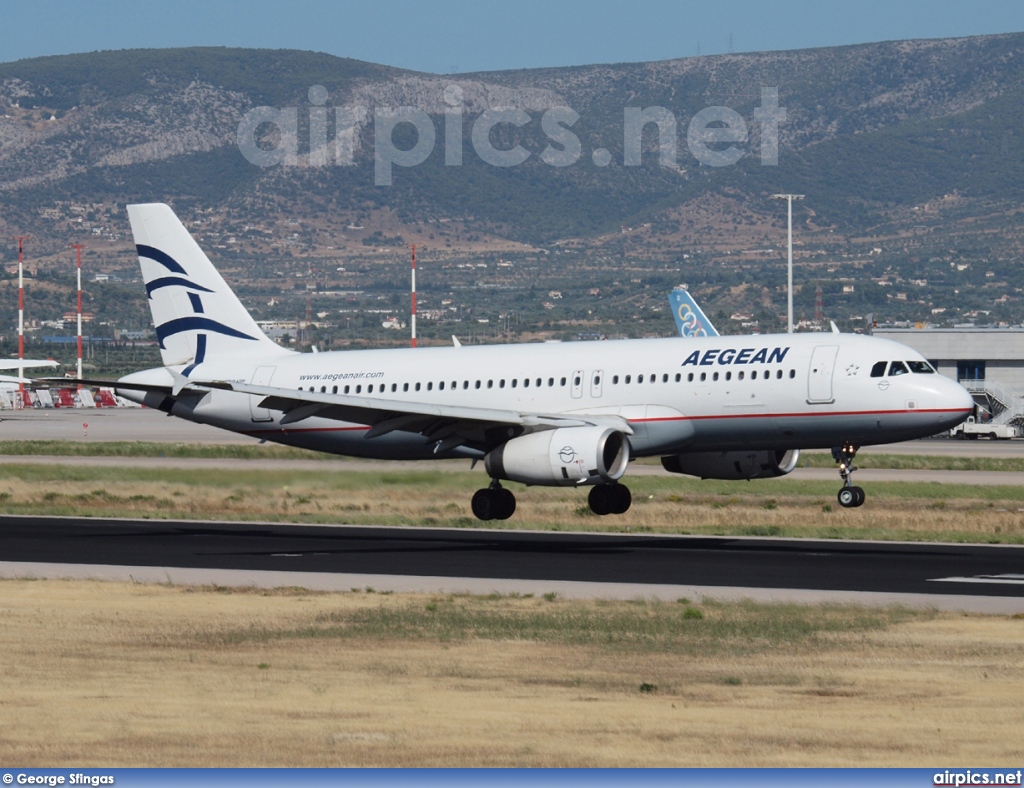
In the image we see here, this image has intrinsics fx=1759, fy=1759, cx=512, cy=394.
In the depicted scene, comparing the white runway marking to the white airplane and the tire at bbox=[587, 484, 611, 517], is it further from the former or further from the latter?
the tire at bbox=[587, 484, 611, 517]

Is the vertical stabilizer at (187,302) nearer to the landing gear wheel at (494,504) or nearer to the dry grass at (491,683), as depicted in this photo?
the landing gear wheel at (494,504)

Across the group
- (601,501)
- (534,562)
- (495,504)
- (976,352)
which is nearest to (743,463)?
(601,501)

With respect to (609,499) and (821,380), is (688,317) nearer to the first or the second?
→ (609,499)

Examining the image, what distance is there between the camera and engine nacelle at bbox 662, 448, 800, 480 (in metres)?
44.7

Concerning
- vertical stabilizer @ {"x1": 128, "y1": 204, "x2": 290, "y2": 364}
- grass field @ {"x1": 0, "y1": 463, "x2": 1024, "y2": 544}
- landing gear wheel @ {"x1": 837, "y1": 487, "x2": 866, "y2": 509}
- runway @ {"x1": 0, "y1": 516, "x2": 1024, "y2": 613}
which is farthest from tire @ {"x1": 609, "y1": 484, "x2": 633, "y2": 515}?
vertical stabilizer @ {"x1": 128, "y1": 204, "x2": 290, "y2": 364}

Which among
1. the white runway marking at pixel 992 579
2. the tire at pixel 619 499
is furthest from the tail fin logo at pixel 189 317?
the white runway marking at pixel 992 579

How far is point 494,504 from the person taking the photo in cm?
4525

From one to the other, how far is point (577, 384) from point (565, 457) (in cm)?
455

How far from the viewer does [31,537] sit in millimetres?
43969

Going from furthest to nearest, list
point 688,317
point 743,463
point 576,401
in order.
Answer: point 688,317, point 576,401, point 743,463

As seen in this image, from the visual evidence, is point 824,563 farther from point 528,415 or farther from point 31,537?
point 31,537

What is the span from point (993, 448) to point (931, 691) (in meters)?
75.7

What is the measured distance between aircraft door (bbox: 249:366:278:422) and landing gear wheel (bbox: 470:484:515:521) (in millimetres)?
6782

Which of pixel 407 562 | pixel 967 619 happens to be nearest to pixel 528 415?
pixel 407 562
